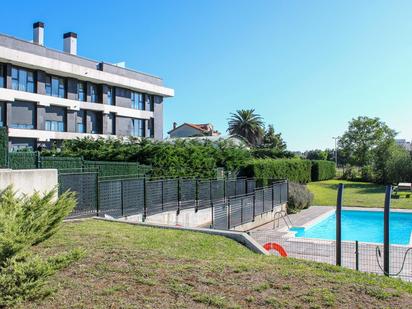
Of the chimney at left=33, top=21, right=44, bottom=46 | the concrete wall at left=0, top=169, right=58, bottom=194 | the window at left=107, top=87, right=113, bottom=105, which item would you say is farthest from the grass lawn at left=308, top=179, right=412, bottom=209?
the chimney at left=33, top=21, right=44, bottom=46

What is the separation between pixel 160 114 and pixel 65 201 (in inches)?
1609

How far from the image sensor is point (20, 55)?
1242 inches

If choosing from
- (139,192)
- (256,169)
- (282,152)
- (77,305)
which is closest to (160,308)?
(77,305)

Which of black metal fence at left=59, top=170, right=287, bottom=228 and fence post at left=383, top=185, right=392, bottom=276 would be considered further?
black metal fence at left=59, top=170, right=287, bottom=228

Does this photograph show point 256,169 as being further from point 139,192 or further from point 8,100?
point 8,100

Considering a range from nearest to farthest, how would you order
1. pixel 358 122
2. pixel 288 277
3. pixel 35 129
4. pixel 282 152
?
1. pixel 288 277
2. pixel 35 129
3. pixel 282 152
4. pixel 358 122

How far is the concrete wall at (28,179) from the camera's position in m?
10.1

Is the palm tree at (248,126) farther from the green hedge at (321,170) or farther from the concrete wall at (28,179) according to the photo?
the concrete wall at (28,179)

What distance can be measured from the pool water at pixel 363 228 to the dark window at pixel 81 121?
2432cm

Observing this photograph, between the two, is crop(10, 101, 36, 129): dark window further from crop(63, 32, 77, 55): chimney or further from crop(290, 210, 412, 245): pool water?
crop(290, 210, 412, 245): pool water

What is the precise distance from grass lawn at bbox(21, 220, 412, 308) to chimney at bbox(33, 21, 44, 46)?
34689 mm

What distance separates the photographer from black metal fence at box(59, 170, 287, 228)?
13758 mm

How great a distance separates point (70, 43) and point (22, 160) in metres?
29.2

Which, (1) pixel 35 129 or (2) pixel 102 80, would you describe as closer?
(1) pixel 35 129
